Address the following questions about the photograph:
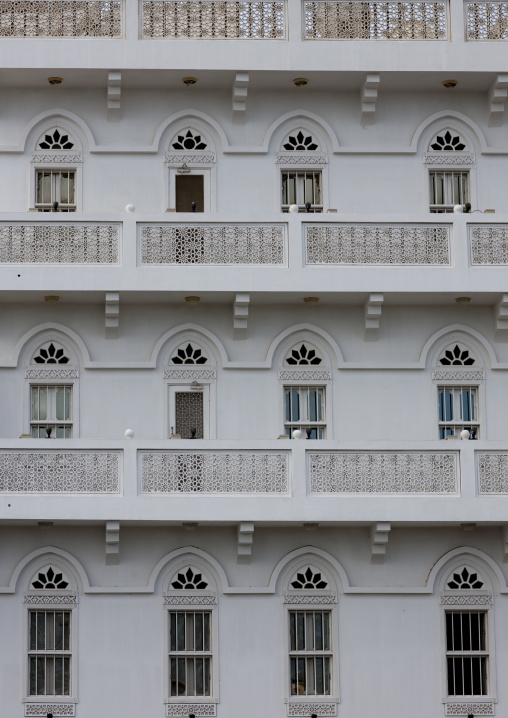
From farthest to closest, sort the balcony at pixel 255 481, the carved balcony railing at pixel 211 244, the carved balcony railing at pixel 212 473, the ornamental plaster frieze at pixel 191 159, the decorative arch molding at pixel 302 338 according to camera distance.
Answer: the ornamental plaster frieze at pixel 191 159 < the decorative arch molding at pixel 302 338 < the carved balcony railing at pixel 211 244 < the carved balcony railing at pixel 212 473 < the balcony at pixel 255 481

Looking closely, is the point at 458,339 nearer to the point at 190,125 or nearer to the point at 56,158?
the point at 190,125

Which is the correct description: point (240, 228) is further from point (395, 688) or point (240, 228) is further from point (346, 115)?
point (395, 688)

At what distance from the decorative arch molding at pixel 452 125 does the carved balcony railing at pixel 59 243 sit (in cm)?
503

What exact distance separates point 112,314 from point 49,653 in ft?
16.6

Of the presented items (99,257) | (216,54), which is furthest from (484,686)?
(216,54)

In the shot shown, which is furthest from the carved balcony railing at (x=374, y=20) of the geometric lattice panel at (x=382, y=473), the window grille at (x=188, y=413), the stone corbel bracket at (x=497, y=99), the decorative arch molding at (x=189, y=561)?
the decorative arch molding at (x=189, y=561)

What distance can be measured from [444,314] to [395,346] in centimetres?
91

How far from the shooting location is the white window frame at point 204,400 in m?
26.0

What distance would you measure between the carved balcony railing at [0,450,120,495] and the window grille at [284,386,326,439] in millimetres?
2985

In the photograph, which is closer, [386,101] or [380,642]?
[380,642]

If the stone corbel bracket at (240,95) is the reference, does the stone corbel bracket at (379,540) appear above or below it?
below

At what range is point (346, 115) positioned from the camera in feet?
88.7

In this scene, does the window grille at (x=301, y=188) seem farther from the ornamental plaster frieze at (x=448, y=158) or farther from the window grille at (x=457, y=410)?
the window grille at (x=457, y=410)

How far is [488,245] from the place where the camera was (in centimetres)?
2597
